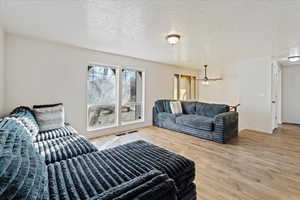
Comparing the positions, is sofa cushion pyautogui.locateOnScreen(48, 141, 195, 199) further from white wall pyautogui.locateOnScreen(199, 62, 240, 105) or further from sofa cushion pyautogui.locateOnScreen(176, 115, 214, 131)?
white wall pyautogui.locateOnScreen(199, 62, 240, 105)

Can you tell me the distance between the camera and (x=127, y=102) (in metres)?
4.91

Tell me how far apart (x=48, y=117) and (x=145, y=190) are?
8.88 ft

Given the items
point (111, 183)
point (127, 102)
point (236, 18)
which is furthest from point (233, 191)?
point (127, 102)

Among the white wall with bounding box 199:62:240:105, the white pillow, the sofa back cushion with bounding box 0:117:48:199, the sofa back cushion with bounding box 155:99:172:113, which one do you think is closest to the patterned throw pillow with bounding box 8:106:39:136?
the sofa back cushion with bounding box 0:117:48:199

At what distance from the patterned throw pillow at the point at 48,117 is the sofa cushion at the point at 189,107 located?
3.77m

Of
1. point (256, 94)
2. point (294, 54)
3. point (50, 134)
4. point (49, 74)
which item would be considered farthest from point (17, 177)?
point (294, 54)

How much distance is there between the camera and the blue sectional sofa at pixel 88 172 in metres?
0.81

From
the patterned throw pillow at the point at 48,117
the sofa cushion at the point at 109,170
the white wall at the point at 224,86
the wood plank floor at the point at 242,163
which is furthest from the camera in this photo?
the white wall at the point at 224,86

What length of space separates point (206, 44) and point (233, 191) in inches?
117

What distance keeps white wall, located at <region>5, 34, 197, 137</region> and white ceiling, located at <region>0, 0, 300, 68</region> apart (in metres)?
0.32

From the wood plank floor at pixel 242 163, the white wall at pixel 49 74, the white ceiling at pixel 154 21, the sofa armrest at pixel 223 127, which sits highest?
the white ceiling at pixel 154 21

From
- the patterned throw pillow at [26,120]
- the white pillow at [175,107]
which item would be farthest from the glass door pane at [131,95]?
the patterned throw pillow at [26,120]

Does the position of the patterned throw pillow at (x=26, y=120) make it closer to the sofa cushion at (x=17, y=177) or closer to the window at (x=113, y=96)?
the sofa cushion at (x=17, y=177)

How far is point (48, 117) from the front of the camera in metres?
2.81
